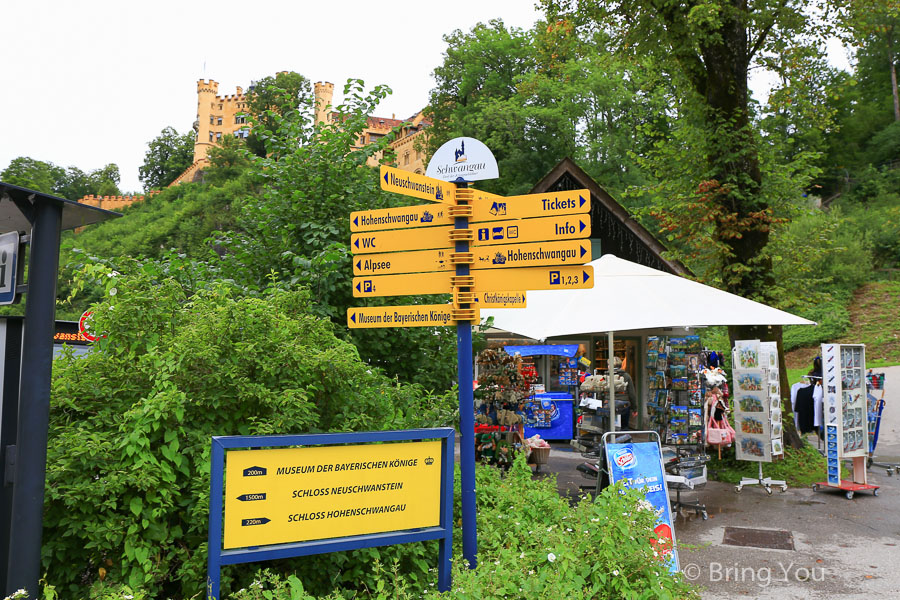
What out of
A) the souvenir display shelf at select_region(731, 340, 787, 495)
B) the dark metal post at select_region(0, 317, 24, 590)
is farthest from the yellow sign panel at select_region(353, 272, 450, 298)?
the souvenir display shelf at select_region(731, 340, 787, 495)

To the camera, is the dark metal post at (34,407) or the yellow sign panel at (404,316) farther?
the yellow sign panel at (404,316)

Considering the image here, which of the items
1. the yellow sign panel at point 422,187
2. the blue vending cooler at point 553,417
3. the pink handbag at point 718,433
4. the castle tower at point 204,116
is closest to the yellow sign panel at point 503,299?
the yellow sign panel at point 422,187

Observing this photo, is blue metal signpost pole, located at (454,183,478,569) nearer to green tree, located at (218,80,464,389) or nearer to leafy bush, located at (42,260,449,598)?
leafy bush, located at (42,260,449,598)

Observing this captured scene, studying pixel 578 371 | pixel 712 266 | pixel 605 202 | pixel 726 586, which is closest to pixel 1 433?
pixel 726 586

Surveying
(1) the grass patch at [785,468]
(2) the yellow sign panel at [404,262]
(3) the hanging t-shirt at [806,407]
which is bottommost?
(1) the grass patch at [785,468]

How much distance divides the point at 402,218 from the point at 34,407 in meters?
2.18

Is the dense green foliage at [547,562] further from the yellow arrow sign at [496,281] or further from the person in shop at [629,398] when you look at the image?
the person in shop at [629,398]

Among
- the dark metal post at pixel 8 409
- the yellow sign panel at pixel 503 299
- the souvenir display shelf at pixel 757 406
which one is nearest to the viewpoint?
the dark metal post at pixel 8 409

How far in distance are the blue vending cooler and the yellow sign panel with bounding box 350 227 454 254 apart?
1129 centimetres

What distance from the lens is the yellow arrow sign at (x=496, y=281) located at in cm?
411

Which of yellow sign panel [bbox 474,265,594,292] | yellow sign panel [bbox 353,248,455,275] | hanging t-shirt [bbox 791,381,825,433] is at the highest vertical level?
yellow sign panel [bbox 353,248,455,275]

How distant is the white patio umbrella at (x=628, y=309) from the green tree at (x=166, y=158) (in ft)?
346

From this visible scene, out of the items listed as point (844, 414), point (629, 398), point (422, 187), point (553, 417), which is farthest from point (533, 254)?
point (553, 417)

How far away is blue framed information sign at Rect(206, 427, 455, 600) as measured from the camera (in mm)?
3256
